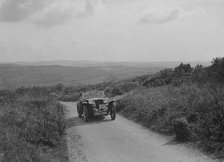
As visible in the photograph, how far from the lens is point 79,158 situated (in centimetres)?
1269

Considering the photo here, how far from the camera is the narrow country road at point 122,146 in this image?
1199cm

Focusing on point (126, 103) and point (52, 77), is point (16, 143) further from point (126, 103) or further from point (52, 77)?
point (52, 77)

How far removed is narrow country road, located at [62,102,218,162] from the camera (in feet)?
39.3

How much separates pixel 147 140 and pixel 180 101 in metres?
4.74

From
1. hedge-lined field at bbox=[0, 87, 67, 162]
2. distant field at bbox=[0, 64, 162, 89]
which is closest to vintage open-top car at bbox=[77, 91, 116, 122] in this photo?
hedge-lined field at bbox=[0, 87, 67, 162]

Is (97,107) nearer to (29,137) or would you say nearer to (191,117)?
(191,117)

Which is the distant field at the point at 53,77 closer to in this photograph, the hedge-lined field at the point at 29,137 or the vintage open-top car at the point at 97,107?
the vintage open-top car at the point at 97,107

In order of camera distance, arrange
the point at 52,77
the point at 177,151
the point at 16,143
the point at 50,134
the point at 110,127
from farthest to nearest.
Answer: the point at 52,77
the point at 110,127
the point at 50,134
the point at 177,151
the point at 16,143

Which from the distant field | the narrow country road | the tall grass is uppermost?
the tall grass

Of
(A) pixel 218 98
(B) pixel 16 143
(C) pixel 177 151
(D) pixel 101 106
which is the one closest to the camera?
(B) pixel 16 143

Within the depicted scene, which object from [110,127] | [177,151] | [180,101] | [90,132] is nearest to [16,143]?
[177,151]

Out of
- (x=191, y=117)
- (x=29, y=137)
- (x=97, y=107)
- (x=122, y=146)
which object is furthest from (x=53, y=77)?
(x=29, y=137)

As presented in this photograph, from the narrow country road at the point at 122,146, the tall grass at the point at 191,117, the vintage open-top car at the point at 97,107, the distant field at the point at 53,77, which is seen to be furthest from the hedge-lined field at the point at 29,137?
the distant field at the point at 53,77

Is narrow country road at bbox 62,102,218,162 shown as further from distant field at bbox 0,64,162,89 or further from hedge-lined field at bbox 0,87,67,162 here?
distant field at bbox 0,64,162,89
